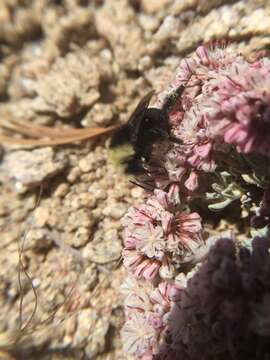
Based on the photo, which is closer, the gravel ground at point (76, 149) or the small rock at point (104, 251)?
the gravel ground at point (76, 149)

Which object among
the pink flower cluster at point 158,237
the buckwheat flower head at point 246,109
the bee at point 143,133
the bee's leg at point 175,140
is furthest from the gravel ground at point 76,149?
the buckwheat flower head at point 246,109

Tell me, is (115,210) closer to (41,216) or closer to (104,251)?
(104,251)

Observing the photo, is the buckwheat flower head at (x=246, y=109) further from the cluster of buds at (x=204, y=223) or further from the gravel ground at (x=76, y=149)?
the gravel ground at (x=76, y=149)

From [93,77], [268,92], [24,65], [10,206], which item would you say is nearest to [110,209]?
[10,206]

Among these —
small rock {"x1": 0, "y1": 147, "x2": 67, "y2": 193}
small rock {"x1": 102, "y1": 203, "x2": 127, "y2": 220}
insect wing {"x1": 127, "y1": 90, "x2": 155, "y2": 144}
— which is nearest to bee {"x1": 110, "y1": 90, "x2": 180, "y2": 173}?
insect wing {"x1": 127, "y1": 90, "x2": 155, "y2": 144}

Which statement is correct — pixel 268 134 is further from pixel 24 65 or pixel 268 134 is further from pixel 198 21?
pixel 24 65
